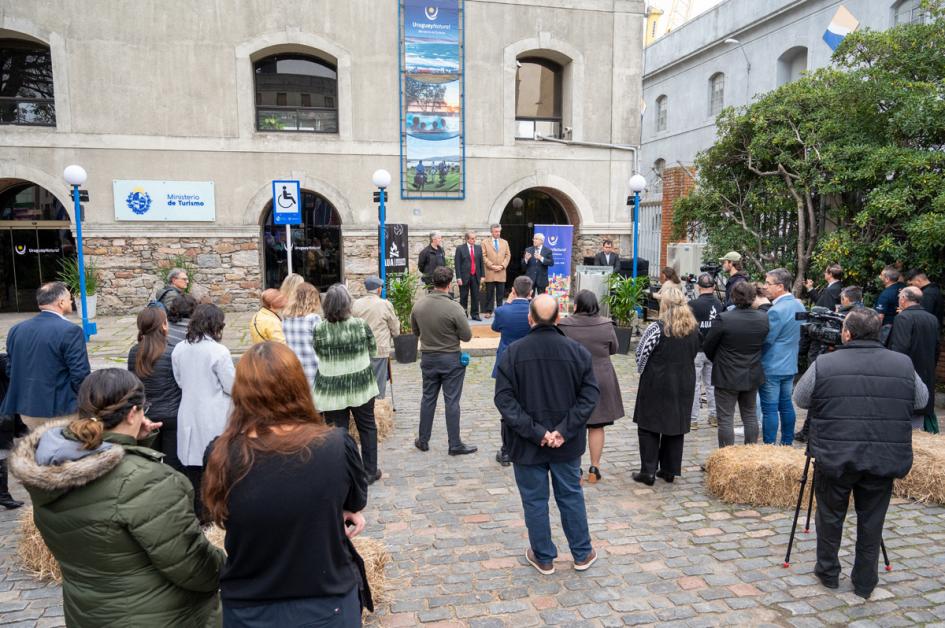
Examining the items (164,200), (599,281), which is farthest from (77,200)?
(599,281)

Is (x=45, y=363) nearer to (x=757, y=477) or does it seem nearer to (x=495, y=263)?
(x=757, y=477)

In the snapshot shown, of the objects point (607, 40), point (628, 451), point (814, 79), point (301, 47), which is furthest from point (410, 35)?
point (628, 451)

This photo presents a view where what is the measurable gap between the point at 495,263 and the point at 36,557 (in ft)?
33.9

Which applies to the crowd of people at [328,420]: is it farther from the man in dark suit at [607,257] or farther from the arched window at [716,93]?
the arched window at [716,93]

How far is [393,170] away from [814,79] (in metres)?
8.90

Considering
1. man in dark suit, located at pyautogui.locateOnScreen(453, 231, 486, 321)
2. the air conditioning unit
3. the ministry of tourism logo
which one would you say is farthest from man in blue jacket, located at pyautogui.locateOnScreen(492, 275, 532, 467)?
the ministry of tourism logo

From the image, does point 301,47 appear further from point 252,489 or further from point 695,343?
point 252,489

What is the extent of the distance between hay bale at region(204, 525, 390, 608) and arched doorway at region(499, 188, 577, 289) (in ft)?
43.1

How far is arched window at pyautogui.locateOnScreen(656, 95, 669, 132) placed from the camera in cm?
2795

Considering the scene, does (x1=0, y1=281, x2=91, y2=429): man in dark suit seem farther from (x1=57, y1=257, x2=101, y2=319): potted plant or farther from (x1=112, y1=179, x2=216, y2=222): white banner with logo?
(x1=112, y1=179, x2=216, y2=222): white banner with logo

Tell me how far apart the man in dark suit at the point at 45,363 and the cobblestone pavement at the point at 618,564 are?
1.00 m

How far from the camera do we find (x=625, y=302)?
1184 cm

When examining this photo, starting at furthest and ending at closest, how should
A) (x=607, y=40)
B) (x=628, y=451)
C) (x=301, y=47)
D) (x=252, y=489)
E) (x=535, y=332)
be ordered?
(x=607, y=40)
(x=301, y=47)
(x=628, y=451)
(x=535, y=332)
(x=252, y=489)

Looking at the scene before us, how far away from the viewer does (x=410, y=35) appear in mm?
15406
